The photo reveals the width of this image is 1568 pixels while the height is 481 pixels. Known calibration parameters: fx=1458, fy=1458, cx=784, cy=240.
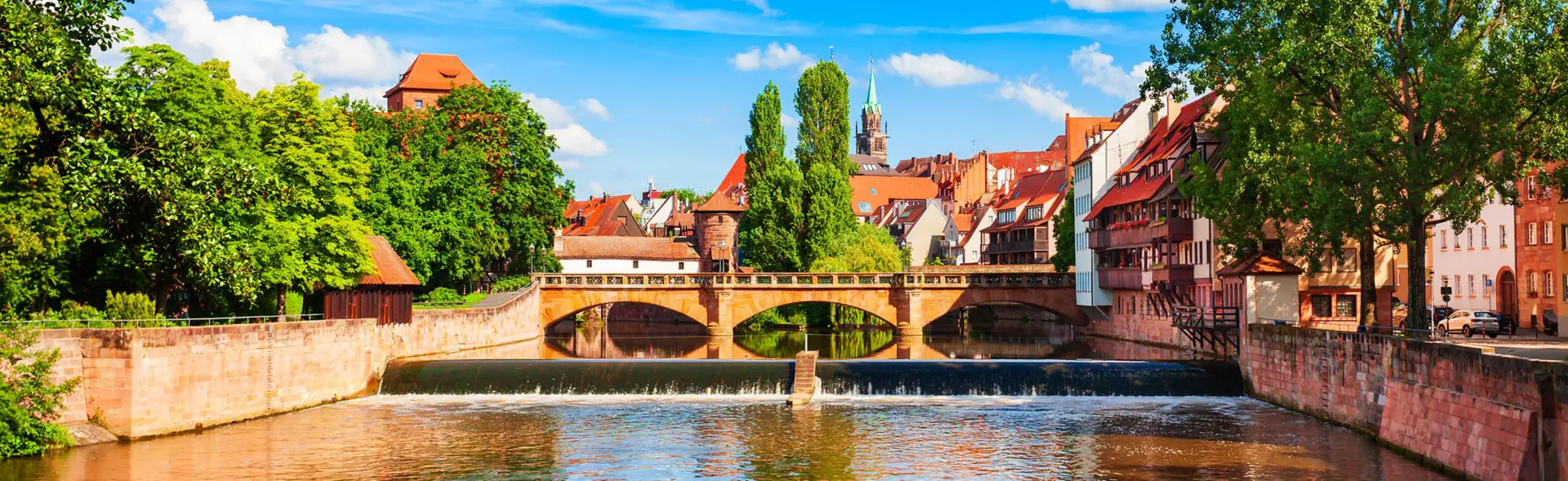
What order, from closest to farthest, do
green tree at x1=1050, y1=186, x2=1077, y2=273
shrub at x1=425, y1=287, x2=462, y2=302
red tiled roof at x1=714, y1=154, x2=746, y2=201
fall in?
shrub at x1=425, y1=287, x2=462, y2=302
green tree at x1=1050, y1=186, x2=1077, y2=273
red tiled roof at x1=714, y1=154, x2=746, y2=201

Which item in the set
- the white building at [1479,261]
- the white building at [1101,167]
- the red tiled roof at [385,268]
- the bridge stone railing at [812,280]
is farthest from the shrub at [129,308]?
the white building at [1101,167]

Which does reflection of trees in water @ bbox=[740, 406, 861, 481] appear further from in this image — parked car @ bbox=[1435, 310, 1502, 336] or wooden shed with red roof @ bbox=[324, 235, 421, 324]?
parked car @ bbox=[1435, 310, 1502, 336]

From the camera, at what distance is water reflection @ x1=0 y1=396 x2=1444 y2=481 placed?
2825 centimetres

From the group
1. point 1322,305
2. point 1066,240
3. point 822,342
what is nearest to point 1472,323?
point 1322,305

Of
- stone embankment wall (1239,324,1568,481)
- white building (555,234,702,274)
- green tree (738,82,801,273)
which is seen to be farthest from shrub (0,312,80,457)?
white building (555,234,702,274)

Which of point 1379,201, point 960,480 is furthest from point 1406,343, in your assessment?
point 960,480

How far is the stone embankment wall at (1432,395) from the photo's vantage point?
22391mm

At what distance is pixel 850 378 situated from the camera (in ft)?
145

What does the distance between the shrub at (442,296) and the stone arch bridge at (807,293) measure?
32.0ft

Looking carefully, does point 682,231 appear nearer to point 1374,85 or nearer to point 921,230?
point 921,230

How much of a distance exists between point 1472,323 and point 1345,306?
175 inches

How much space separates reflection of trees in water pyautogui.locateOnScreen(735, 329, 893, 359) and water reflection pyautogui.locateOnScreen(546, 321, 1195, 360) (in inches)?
1.4

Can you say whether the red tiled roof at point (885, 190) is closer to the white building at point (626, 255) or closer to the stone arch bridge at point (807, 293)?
the white building at point (626, 255)

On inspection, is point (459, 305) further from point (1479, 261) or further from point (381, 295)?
point (1479, 261)
